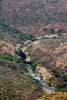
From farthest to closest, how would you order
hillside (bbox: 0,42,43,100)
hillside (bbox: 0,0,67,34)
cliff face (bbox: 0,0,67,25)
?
1. cliff face (bbox: 0,0,67,25)
2. hillside (bbox: 0,0,67,34)
3. hillside (bbox: 0,42,43,100)

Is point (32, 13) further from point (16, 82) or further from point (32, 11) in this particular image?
point (16, 82)

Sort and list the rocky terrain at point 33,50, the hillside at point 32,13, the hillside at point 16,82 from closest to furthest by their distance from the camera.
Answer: the hillside at point 16,82 → the rocky terrain at point 33,50 → the hillside at point 32,13

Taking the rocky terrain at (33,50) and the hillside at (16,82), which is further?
the rocky terrain at (33,50)

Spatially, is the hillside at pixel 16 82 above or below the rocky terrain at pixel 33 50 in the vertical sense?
above

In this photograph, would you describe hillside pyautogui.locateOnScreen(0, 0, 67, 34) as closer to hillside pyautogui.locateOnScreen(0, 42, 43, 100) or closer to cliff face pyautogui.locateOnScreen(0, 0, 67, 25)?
cliff face pyautogui.locateOnScreen(0, 0, 67, 25)

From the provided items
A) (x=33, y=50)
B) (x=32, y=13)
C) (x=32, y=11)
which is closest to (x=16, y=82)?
(x=33, y=50)

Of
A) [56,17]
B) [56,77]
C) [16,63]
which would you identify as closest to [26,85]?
[56,77]

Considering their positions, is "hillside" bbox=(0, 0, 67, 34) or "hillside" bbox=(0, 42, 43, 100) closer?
"hillside" bbox=(0, 42, 43, 100)

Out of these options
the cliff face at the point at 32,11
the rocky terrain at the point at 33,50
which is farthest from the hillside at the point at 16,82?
the cliff face at the point at 32,11

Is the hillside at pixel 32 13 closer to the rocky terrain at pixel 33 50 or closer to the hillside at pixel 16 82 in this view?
the rocky terrain at pixel 33 50

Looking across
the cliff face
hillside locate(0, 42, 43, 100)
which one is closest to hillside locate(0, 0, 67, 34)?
the cliff face
